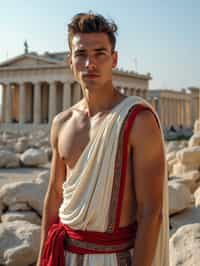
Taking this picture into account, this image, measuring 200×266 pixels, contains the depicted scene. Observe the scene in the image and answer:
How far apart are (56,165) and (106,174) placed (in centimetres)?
60

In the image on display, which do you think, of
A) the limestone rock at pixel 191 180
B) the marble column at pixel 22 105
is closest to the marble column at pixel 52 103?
the marble column at pixel 22 105

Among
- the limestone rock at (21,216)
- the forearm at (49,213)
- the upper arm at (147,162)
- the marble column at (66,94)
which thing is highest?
the upper arm at (147,162)

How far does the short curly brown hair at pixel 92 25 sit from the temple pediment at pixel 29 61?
4644cm

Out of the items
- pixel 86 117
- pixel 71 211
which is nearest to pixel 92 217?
pixel 71 211

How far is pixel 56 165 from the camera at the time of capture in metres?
2.87

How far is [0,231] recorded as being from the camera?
215 inches

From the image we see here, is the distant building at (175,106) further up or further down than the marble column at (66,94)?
further down

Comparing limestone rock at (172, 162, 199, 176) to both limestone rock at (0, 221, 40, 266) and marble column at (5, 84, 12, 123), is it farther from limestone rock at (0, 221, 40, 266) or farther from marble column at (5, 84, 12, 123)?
marble column at (5, 84, 12, 123)

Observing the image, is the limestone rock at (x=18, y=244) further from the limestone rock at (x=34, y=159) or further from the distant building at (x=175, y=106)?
the distant building at (x=175, y=106)

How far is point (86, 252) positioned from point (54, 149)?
0.71 m

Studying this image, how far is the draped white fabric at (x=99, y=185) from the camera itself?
7.70 ft

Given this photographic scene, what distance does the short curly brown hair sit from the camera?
2.48 m

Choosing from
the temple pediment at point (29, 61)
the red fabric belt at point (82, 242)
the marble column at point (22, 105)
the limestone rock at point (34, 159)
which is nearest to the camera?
the red fabric belt at point (82, 242)

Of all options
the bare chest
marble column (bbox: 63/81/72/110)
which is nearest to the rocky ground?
the bare chest
